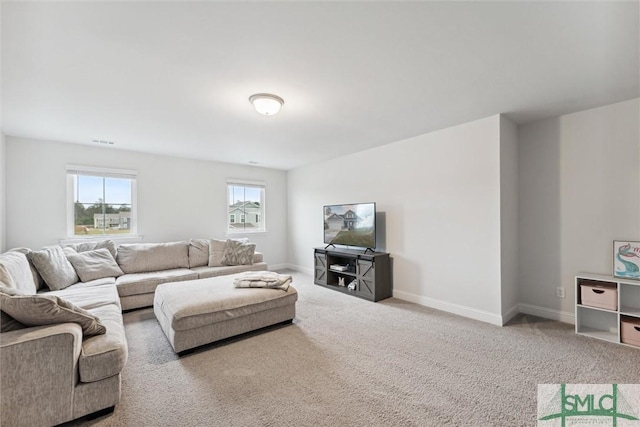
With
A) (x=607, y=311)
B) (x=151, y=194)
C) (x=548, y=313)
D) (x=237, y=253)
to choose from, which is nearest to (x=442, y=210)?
(x=548, y=313)

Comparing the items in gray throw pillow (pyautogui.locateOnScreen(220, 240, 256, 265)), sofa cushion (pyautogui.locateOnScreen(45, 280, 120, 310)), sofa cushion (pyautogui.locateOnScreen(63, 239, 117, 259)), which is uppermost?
sofa cushion (pyautogui.locateOnScreen(63, 239, 117, 259))

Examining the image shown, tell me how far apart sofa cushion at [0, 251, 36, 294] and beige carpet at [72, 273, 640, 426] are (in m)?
0.99

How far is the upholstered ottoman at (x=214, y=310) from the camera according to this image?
7.89 ft

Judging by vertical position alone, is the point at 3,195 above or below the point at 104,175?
below

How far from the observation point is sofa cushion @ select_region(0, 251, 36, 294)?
2.04 m

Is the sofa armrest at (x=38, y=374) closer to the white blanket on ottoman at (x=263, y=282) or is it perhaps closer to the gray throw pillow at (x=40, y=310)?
the gray throw pillow at (x=40, y=310)

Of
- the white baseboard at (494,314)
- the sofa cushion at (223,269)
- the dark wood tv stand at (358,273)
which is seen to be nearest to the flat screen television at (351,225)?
the dark wood tv stand at (358,273)

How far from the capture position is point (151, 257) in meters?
4.11

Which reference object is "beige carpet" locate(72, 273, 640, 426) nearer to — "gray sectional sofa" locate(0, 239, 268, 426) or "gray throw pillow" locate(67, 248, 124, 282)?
"gray sectional sofa" locate(0, 239, 268, 426)

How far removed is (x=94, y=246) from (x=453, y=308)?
16.2ft

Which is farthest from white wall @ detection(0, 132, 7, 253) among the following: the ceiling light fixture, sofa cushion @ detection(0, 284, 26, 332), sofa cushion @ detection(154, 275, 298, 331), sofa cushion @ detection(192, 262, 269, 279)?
the ceiling light fixture

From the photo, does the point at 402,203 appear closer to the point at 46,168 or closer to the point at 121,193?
the point at 121,193

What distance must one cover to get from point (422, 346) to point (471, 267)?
4.13 feet

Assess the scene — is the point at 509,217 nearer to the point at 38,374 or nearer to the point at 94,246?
the point at 38,374
